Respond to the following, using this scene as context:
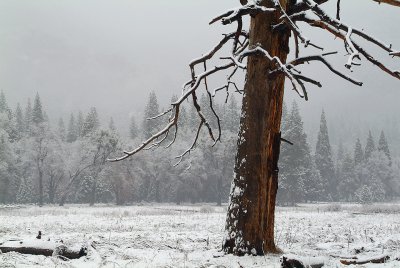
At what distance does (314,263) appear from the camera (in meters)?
Answer: 5.26

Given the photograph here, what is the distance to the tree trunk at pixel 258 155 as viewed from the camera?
21.7ft

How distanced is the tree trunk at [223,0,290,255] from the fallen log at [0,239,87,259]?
93.9 inches

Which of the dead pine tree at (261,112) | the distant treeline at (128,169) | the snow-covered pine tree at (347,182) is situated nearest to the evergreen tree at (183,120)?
the distant treeline at (128,169)

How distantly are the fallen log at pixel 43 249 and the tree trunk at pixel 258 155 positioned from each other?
93.9 inches

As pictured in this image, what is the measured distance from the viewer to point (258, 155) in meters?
6.70

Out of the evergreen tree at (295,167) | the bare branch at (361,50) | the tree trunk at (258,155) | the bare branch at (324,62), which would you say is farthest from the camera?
the evergreen tree at (295,167)

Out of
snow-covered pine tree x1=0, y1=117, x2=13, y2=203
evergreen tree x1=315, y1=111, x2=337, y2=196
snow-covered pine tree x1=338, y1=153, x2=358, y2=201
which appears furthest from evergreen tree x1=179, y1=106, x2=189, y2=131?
snow-covered pine tree x1=338, y1=153, x2=358, y2=201

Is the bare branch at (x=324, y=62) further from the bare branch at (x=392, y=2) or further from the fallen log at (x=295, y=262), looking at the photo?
the fallen log at (x=295, y=262)

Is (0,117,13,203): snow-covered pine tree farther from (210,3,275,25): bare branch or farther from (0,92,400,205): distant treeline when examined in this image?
(210,3,275,25): bare branch

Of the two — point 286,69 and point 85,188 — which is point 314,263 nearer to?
point 286,69

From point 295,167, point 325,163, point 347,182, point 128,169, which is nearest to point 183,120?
point 128,169

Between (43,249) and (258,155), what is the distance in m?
3.74

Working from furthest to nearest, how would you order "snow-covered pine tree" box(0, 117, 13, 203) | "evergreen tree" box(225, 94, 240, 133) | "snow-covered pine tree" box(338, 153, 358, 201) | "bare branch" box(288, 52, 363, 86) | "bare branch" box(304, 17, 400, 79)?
"snow-covered pine tree" box(338, 153, 358, 201)
"evergreen tree" box(225, 94, 240, 133)
"snow-covered pine tree" box(0, 117, 13, 203)
"bare branch" box(304, 17, 400, 79)
"bare branch" box(288, 52, 363, 86)

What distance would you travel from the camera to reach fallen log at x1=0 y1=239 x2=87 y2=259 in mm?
6480
